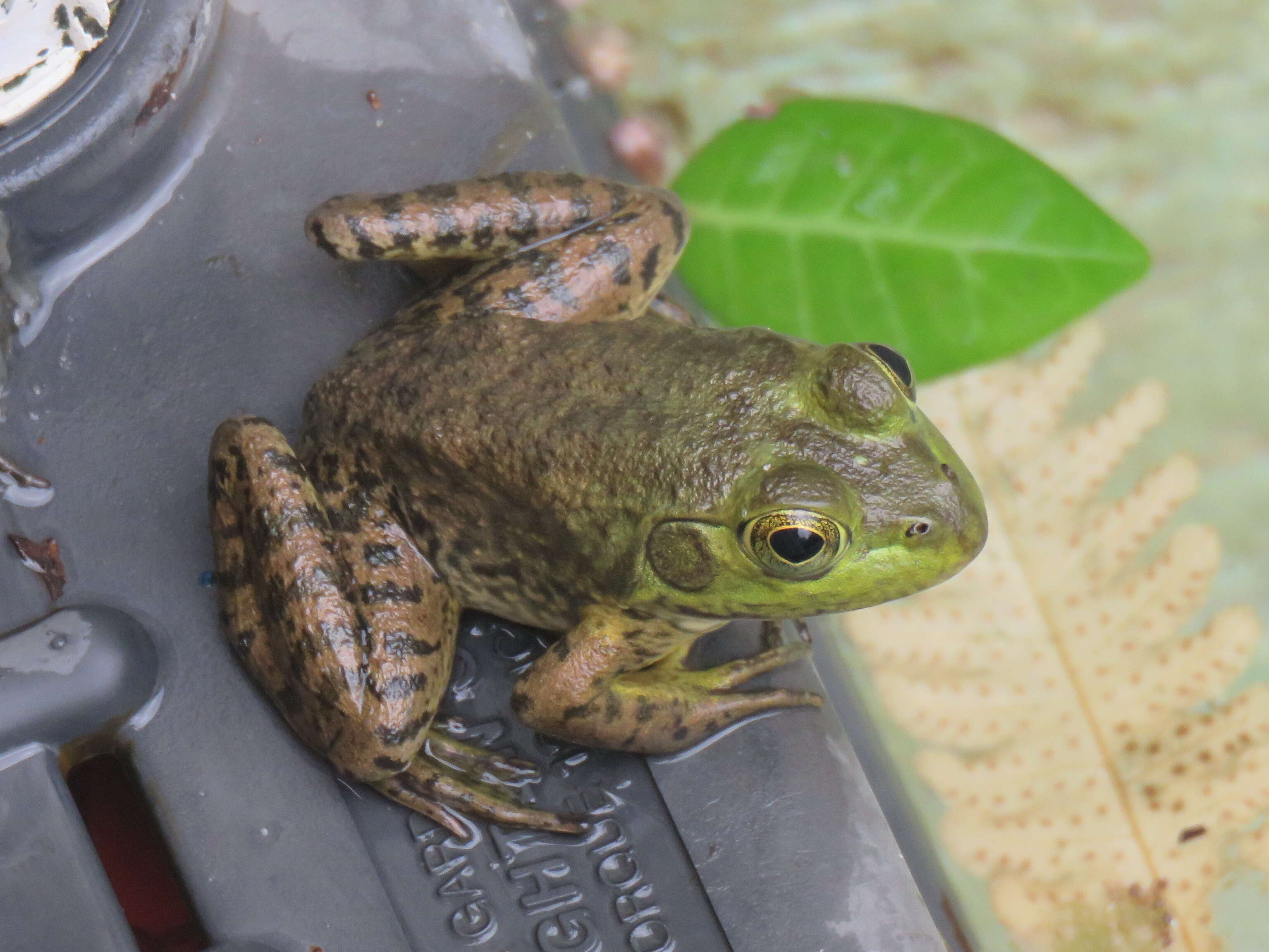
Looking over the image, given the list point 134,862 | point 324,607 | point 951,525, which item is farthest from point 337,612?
point 951,525

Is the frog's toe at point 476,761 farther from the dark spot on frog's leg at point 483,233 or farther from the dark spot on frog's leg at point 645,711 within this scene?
the dark spot on frog's leg at point 483,233

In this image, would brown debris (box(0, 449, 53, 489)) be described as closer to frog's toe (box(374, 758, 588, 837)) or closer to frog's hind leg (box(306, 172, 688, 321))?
frog's hind leg (box(306, 172, 688, 321))

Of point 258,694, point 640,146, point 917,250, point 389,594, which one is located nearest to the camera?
point 389,594

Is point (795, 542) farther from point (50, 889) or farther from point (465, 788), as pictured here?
point (50, 889)

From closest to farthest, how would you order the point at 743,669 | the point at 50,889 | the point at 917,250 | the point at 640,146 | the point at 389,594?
1. the point at 50,889
2. the point at 389,594
3. the point at 743,669
4. the point at 917,250
5. the point at 640,146

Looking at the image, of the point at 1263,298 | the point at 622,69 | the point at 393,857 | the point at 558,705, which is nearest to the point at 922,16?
the point at 622,69

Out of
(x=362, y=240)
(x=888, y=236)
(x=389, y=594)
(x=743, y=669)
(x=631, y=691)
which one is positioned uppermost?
(x=362, y=240)

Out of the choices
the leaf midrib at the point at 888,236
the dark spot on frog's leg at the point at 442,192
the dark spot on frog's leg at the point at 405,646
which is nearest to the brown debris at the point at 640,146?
the leaf midrib at the point at 888,236

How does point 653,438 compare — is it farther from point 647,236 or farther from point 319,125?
point 319,125
